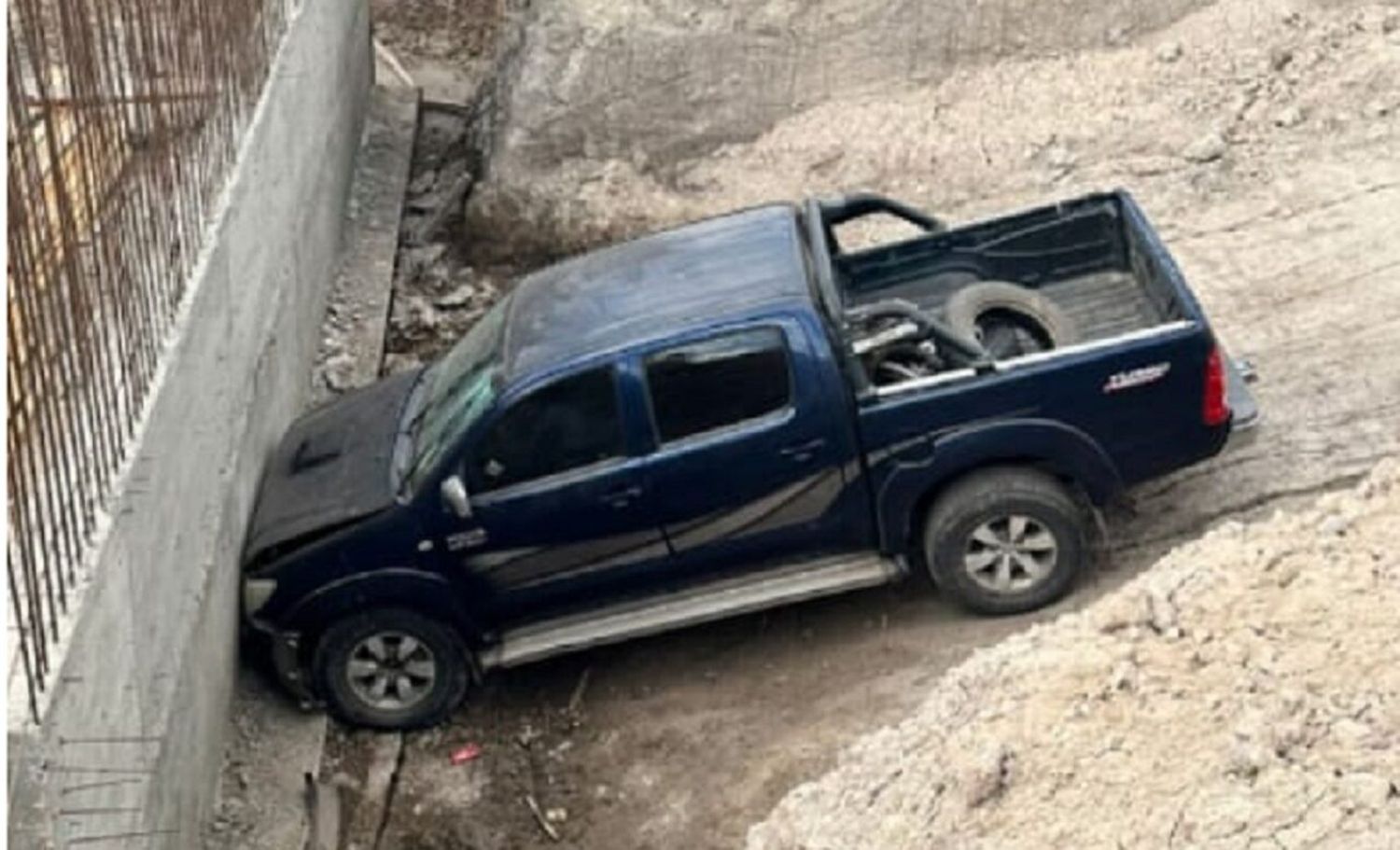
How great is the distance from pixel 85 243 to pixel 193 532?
154 cm

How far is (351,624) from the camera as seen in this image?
10758mm

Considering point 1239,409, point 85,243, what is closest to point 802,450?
point 1239,409

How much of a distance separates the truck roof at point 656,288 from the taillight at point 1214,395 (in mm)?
1867

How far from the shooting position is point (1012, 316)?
1113cm

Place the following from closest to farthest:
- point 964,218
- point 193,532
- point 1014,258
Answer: point 193,532
point 1014,258
point 964,218

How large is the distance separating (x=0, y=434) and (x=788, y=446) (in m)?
3.95

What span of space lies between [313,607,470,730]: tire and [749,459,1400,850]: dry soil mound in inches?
92.7

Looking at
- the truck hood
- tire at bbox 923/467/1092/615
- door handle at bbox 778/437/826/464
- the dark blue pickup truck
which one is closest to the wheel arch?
the dark blue pickup truck

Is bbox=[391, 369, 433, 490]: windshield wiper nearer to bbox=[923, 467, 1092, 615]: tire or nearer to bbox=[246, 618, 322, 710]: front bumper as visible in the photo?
bbox=[246, 618, 322, 710]: front bumper

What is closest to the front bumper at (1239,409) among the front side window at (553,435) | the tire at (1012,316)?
the tire at (1012,316)

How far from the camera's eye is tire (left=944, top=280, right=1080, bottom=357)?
10945mm

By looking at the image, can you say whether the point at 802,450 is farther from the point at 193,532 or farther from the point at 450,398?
the point at 193,532

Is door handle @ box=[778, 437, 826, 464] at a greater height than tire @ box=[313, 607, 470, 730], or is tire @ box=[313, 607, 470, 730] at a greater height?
door handle @ box=[778, 437, 826, 464]

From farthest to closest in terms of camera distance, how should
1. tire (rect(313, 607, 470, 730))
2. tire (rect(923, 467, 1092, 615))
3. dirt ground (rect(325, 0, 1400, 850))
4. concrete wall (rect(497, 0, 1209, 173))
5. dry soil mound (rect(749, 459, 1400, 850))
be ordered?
concrete wall (rect(497, 0, 1209, 173)) → tire (rect(313, 607, 470, 730)) → tire (rect(923, 467, 1092, 615)) → dirt ground (rect(325, 0, 1400, 850)) → dry soil mound (rect(749, 459, 1400, 850))
